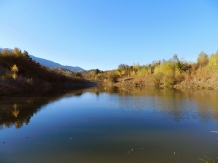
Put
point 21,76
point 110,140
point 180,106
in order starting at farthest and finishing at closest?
point 21,76
point 180,106
point 110,140

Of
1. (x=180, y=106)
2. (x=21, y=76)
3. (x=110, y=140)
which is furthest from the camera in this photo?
(x=21, y=76)

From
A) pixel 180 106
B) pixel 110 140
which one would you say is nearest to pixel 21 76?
pixel 180 106

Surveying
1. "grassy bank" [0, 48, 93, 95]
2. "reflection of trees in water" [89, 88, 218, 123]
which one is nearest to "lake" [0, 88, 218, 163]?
"reflection of trees in water" [89, 88, 218, 123]

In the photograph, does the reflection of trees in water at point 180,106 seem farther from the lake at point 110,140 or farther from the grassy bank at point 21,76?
the grassy bank at point 21,76

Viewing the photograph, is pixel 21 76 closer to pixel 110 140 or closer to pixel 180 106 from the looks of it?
pixel 180 106

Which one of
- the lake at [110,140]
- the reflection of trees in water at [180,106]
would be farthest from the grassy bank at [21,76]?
the lake at [110,140]

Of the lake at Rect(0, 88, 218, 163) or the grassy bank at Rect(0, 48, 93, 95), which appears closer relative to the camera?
the lake at Rect(0, 88, 218, 163)

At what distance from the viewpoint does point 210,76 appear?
3562cm

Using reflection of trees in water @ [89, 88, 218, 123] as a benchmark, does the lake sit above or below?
below

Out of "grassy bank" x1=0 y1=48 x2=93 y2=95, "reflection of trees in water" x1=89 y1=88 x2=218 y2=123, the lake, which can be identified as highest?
"grassy bank" x1=0 y1=48 x2=93 y2=95

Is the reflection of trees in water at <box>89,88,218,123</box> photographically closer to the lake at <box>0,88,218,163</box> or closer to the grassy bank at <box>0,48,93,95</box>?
the lake at <box>0,88,218,163</box>

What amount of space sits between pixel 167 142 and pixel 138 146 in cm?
119

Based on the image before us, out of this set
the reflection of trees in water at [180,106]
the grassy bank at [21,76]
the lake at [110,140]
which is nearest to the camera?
the lake at [110,140]

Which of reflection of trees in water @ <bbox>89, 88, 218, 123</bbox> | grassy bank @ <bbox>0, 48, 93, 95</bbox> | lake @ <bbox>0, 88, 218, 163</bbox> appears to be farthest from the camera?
grassy bank @ <bbox>0, 48, 93, 95</bbox>
